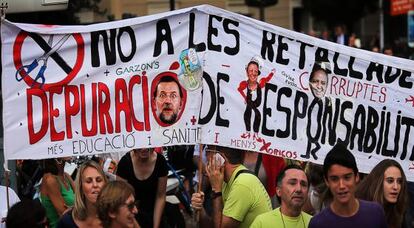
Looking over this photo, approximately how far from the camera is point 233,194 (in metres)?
6.66

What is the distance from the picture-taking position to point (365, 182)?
650cm

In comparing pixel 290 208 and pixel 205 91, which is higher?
pixel 205 91

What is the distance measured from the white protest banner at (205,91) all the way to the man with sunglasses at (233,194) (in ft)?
0.83

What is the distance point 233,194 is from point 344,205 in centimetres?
128

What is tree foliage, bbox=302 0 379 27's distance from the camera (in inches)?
1639

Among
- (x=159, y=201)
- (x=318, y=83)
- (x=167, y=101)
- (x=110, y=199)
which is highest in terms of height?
(x=318, y=83)

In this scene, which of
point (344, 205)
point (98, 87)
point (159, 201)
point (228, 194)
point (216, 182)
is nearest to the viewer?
point (344, 205)

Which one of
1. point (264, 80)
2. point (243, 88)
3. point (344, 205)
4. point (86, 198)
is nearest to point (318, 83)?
point (264, 80)

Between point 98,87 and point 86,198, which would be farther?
point 98,87

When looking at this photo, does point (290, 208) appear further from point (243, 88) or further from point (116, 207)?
point (116, 207)

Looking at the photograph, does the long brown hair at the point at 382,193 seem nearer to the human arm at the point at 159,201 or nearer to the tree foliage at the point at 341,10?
the human arm at the point at 159,201

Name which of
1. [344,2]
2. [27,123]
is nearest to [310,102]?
[27,123]

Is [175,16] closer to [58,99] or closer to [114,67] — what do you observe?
[114,67]

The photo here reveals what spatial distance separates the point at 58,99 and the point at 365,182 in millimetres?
2000
